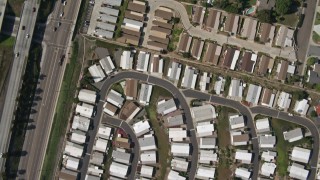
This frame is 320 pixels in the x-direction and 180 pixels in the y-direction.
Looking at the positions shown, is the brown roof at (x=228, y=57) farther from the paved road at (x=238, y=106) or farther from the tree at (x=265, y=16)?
the tree at (x=265, y=16)

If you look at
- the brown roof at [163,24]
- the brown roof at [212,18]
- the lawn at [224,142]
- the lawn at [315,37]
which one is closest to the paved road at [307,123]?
the lawn at [224,142]

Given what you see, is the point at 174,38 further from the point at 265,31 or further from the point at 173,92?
the point at 265,31

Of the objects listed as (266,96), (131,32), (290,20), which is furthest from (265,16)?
(131,32)

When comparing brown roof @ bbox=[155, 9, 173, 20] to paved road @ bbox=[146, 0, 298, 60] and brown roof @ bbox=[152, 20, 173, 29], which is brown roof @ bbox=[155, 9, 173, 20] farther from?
paved road @ bbox=[146, 0, 298, 60]

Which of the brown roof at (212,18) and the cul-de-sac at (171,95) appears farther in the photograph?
the brown roof at (212,18)

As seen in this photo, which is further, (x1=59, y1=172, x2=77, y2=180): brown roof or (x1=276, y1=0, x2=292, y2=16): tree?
(x1=59, y1=172, x2=77, y2=180): brown roof

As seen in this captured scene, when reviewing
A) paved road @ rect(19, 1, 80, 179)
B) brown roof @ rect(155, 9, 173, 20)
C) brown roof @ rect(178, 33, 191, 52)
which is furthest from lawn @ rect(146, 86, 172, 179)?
paved road @ rect(19, 1, 80, 179)
